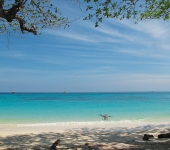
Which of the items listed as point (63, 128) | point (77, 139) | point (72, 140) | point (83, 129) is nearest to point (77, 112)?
point (63, 128)

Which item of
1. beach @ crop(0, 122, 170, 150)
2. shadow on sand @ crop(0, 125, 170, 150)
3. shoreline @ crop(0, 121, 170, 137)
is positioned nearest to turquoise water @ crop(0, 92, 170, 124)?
shoreline @ crop(0, 121, 170, 137)

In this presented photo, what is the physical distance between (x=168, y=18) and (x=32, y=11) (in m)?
5.80

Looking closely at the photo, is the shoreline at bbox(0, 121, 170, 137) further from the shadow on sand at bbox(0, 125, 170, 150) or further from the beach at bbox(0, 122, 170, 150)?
the shadow on sand at bbox(0, 125, 170, 150)

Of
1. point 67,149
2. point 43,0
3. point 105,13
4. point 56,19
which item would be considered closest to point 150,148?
point 67,149

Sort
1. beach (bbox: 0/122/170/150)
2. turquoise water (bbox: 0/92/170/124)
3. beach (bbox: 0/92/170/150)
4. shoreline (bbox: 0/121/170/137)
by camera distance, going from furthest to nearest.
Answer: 1. turquoise water (bbox: 0/92/170/124)
2. shoreline (bbox: 0/121/170/137)
3. beach (bbox: 0/92/170/150)
4. beach (bbox: 0/122/170/150)

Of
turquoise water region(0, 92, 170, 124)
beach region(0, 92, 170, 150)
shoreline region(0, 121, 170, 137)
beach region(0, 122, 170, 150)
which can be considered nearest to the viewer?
beach region(0, 122, 170, 150)

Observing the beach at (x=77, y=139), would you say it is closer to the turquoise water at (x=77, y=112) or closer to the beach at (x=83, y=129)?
the beach at (x=83, y=129)

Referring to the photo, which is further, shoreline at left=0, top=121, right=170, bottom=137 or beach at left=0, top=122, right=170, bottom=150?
shoreline at left=0, top=121, right=170, bottom=137

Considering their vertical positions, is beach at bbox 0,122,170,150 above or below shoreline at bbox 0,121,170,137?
above

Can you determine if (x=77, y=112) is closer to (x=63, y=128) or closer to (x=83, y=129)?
(x=63, y=128)

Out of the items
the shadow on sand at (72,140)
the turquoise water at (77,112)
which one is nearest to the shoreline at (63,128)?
the shadow on sand at (72,140)

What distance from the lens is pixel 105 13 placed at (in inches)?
316

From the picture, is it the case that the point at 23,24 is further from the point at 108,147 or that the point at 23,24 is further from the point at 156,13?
the point at 156,13

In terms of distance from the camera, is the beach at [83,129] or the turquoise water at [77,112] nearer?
the beach at [83,129]
